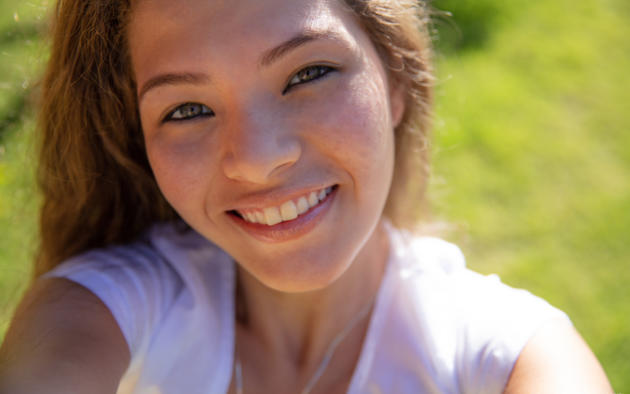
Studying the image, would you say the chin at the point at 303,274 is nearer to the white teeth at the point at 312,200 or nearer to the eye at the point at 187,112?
the white teeth at the point at 312,200

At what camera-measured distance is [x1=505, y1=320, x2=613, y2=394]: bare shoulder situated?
5.44ft

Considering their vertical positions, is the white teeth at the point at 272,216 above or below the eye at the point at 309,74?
below

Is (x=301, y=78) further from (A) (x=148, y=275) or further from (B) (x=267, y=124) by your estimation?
(A) (x=148, y=275)

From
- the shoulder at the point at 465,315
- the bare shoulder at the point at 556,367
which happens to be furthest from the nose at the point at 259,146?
the bare shoulder at the point at 556,367

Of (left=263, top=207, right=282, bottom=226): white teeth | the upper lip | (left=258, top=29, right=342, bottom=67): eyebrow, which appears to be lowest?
(left=263, top=207, right=282, bottom=226): white teeth

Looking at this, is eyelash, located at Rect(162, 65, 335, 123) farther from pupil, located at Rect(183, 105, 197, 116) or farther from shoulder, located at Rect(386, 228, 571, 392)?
shoulder, located at Rect(386, 228, 571, 392)

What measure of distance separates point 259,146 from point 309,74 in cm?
27

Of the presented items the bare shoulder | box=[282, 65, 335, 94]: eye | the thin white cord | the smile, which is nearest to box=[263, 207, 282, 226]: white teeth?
the smile

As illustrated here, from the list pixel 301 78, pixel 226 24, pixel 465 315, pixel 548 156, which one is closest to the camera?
pixel 226 24

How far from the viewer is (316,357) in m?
2.13

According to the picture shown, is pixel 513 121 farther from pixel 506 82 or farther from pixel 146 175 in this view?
pixel 146 175

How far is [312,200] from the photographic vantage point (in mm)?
1803

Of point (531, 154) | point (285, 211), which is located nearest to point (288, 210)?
point (285, 211)

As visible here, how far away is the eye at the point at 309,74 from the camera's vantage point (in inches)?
67.6
